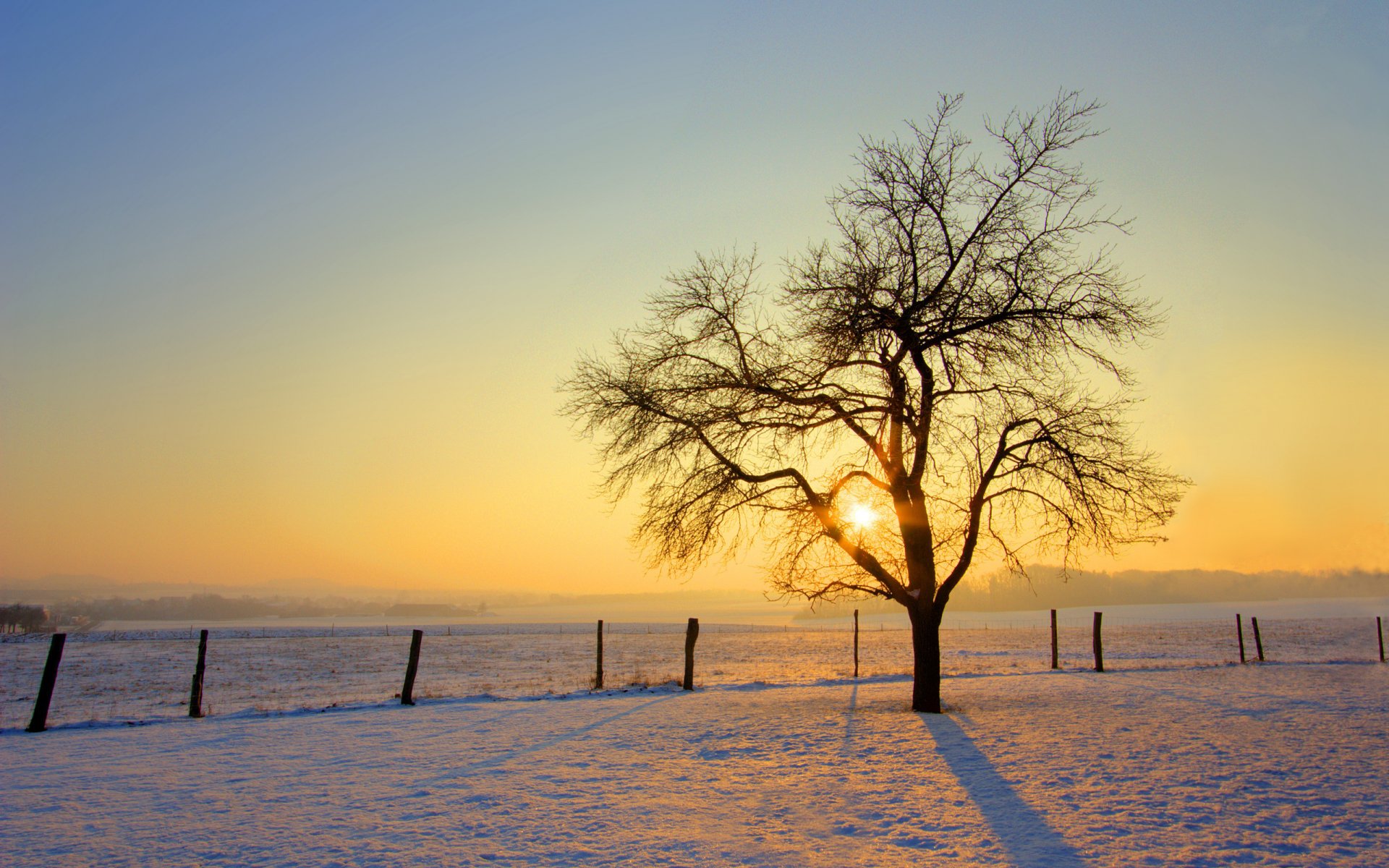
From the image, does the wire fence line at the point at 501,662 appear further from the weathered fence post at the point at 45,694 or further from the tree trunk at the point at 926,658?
the tree trunk at the point at 926,658

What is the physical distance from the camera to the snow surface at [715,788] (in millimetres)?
5914

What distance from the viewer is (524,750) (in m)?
9.62

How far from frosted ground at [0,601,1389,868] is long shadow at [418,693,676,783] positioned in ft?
0.19

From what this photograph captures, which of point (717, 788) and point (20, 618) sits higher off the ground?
point (717, 788)

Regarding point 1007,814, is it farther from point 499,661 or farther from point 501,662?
point 499,661

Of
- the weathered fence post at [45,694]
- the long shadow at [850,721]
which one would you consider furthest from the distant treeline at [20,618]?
the long shadow at [850,721]

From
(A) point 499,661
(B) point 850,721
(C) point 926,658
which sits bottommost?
(A) point 499,661

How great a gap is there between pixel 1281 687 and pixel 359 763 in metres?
18.7

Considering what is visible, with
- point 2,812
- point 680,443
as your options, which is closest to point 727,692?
point 680,443

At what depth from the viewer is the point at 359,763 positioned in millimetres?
8945

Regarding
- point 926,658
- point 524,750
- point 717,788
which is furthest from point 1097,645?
point 524,750

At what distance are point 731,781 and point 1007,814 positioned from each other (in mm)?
2864

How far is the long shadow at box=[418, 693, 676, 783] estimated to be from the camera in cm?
827

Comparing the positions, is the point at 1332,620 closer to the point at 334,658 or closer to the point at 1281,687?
the point at 1281,687
